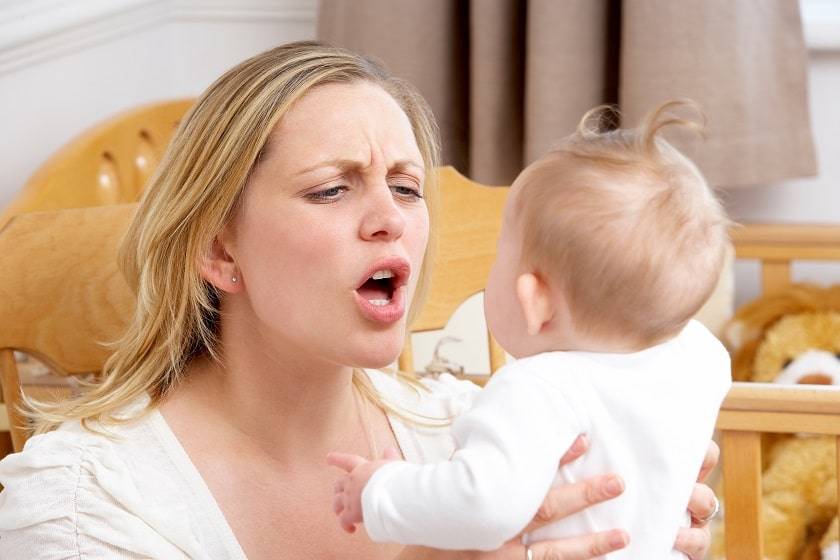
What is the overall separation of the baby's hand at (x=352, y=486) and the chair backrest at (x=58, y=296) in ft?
1.53

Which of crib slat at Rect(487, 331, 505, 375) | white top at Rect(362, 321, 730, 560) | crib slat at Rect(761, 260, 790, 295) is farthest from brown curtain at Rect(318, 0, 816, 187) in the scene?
white top at Rect(362, 321, 730, 560)

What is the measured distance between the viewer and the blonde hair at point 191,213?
43.8 inches

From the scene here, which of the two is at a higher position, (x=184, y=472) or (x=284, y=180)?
(x=284, y=180)

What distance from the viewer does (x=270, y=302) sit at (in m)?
1.10

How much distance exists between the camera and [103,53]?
2.12 m

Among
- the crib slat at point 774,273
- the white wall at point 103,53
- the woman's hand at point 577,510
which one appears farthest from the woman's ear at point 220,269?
the crib slat at point 774,273

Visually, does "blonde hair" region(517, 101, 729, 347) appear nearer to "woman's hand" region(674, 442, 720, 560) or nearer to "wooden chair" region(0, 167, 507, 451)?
"woman's hand" region(674, 442, 720, 560)

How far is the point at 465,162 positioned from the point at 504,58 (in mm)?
224

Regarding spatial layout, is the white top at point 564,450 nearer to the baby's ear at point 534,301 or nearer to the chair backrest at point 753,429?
the baby's ear at point 534,301

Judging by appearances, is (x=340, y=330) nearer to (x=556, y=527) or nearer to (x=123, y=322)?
(x=556, y=527)

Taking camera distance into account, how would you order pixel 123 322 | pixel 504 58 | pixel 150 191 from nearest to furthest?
pixel 150 191 < pixel 123 322 < pixel 504 58

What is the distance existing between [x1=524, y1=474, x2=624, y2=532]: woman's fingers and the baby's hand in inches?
5.0

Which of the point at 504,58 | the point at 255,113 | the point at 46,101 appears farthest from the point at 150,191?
the point at 504,58

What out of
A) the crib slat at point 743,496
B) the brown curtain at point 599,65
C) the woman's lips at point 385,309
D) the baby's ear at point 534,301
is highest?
the brown curtain at point 599,65
